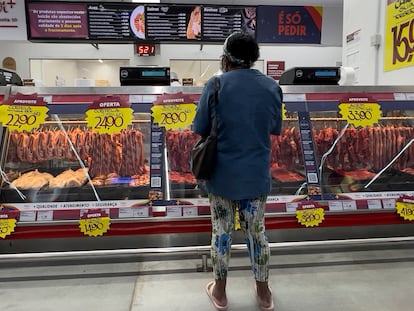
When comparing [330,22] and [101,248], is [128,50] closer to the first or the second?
[330,22]

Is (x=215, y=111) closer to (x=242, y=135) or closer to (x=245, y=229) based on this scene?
(x=242, y=135)

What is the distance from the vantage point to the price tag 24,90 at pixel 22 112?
2.44 metres

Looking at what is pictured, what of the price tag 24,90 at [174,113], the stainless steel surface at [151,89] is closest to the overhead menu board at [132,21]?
the stainless steel surface at [151,89]

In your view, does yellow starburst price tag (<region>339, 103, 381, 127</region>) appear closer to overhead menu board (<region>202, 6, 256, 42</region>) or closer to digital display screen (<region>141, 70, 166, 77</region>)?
digital display screen (<region>141, 70, 166, 77</region>)

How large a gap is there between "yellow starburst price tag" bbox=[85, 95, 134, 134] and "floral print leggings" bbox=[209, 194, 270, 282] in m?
0.86

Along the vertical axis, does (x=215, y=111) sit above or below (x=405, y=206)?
above

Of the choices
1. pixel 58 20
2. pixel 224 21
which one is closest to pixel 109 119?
pixel 224 21

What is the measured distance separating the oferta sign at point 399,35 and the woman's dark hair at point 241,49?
85.9 inches

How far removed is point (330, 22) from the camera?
28.2 ft

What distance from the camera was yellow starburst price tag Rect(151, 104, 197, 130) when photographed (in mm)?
2576

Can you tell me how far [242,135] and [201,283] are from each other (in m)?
0.99

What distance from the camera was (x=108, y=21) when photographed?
19.1 feet

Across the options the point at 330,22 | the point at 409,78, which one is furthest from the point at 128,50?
the point at 409,78

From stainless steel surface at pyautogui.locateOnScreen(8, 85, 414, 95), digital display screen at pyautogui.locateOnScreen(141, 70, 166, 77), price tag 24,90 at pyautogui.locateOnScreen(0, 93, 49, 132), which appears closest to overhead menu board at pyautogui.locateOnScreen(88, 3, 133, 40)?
digital display screen at pyautogui.locateOnScreen(141, 70, 166, 77)
